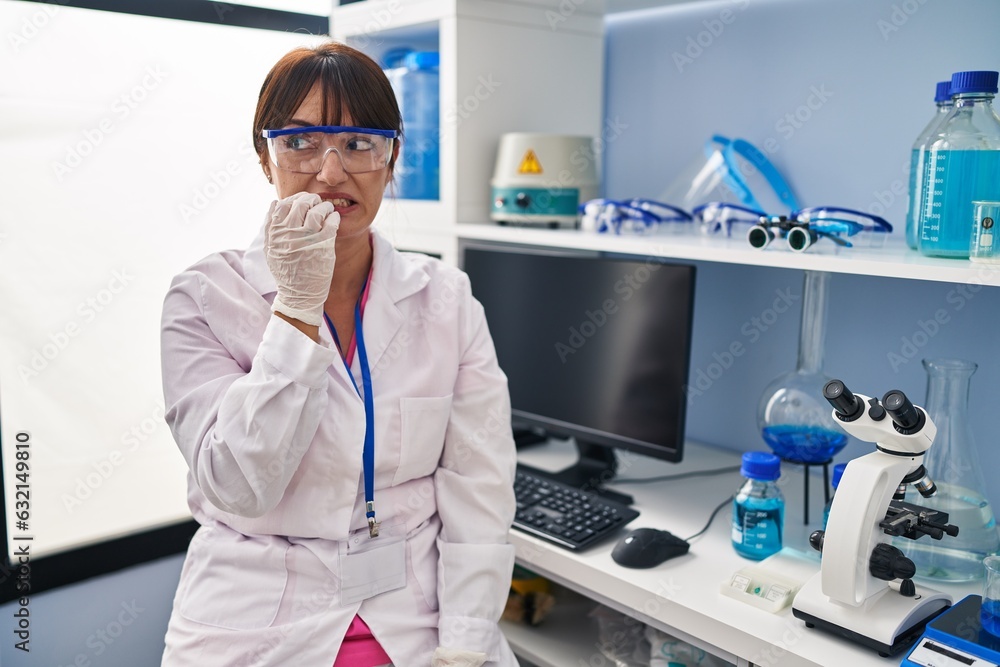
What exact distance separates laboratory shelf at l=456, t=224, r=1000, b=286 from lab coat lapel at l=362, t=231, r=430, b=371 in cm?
39

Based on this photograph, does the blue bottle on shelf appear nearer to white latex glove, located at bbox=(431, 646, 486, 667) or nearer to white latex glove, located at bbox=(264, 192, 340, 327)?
white latex glove, located at bbox=(264, 192, 340, 327)

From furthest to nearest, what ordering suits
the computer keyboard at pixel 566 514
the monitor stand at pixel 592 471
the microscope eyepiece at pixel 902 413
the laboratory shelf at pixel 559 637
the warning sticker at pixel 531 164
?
the warning sticker at pixel 531 164 → the monitor stand at pixel 592 471 → the laboratory shelf at pixel 559 637 → the computer keyboard at pixel 566 514 → the microscope eyepiece at pixel 902 413

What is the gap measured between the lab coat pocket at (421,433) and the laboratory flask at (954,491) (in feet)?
2.47

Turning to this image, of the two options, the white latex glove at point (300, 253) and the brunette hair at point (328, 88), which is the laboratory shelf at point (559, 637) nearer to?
the white latex glove at point (300, 253)

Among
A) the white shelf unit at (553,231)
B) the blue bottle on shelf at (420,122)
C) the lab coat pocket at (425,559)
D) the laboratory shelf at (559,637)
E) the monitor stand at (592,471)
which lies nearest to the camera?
the white shelf unit at (553,231)

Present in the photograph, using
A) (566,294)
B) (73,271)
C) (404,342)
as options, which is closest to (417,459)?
(404,342)

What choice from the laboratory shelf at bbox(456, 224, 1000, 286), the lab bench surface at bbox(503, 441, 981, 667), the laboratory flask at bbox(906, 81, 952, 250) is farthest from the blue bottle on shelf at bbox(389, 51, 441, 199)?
the laboratory flask at bbox(906, 81, 952, 250)

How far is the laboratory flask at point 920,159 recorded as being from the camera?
50.2 inches

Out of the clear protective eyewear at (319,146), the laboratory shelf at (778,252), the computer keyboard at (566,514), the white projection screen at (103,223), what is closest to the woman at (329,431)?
the clear protective eyewear at (319,146)

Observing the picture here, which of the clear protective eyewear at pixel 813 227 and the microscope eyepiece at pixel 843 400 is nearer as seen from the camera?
the microscope eyepiece at pixel 843 400

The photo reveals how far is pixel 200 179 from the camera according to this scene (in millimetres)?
2002

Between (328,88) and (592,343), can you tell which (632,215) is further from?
(328,88)

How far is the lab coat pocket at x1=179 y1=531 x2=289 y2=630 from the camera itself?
48.1 inches

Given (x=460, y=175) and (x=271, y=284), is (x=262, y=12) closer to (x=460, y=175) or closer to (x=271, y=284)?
(x=460, y=175)
